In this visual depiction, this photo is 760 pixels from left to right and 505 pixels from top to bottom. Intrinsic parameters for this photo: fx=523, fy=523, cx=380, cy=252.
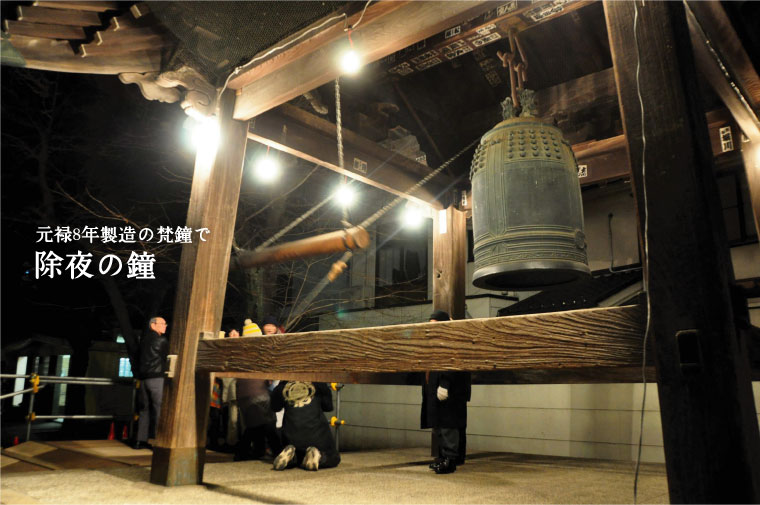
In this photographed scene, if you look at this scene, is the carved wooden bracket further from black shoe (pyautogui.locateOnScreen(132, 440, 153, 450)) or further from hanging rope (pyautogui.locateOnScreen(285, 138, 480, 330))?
black shoe (pyautogui.locateOnScreen(132, 440, 153, 450))

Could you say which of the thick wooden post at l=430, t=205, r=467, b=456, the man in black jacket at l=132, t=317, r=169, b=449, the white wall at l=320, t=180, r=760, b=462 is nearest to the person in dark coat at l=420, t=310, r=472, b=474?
the thick wooden post at l=430, t=205, r=467, b=456

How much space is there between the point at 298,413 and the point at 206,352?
2.10 m

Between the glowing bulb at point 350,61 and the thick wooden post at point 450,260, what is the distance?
125 inches

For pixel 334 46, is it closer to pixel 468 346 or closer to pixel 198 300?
pixel 198 300

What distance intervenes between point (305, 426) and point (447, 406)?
163 cm

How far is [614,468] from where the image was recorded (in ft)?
19.9

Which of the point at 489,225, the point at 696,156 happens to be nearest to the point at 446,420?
the point at 489,225

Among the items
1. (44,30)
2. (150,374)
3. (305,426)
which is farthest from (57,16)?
(150,374)

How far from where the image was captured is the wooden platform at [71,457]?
18.9ft

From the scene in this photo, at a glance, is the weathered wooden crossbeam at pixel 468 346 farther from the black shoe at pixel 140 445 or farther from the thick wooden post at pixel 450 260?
the black shoe at pixel 140 445

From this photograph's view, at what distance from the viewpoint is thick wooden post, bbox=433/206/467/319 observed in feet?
22.0

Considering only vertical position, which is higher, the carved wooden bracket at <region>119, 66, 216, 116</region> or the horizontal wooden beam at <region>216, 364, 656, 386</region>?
the carved wooden bracket at <region>119, 66, 216, 116</region>

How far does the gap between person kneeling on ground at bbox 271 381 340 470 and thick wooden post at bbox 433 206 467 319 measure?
1.88m

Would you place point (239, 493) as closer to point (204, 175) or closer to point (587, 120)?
point (204, 175)
